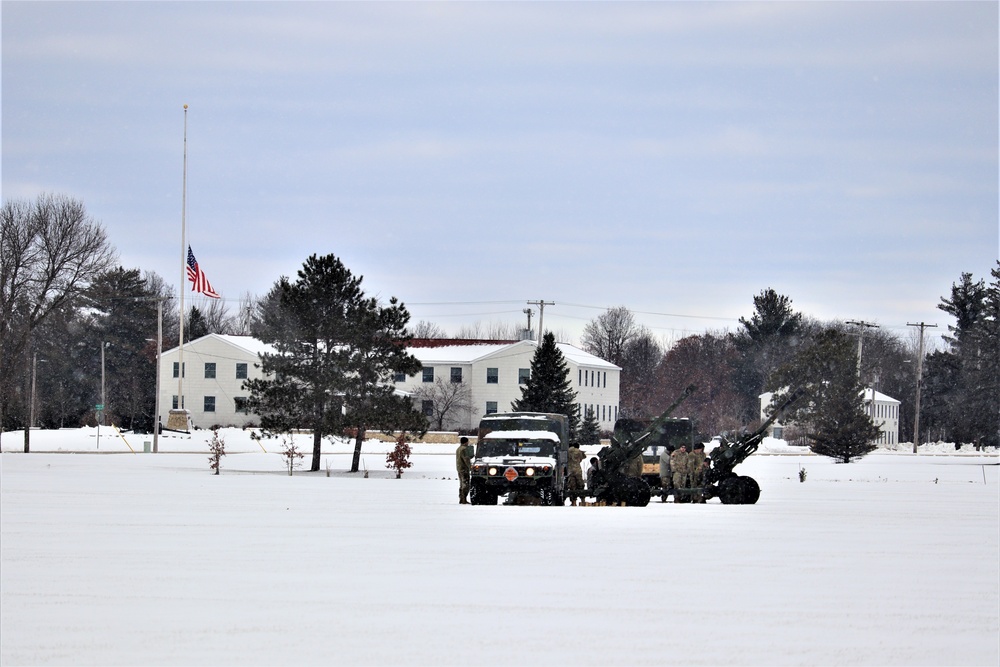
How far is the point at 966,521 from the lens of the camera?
2444 centimetres

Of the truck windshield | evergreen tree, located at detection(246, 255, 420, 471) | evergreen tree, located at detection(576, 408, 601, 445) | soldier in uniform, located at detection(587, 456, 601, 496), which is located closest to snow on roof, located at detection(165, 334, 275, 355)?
evergreen tree, located at detection(576, 408, 601, 445)

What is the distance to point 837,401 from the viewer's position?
194ft

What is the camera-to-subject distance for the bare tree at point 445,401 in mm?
86250

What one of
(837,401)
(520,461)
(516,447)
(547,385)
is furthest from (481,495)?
(547,385)

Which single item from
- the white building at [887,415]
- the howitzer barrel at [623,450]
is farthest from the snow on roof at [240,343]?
the howitzer barrel at [623,450]

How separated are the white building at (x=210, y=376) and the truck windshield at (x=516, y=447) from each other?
60007 mm

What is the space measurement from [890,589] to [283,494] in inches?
742

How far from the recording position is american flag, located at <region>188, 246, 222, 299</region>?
66938mm

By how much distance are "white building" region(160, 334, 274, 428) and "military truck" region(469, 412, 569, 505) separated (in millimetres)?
59551

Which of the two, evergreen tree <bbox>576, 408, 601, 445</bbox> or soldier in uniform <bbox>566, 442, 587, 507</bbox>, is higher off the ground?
soldier in uniform <bbox>566, 442, 587, 507</bbox>

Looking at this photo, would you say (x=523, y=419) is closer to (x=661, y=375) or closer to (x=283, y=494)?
(x=283, y=494)

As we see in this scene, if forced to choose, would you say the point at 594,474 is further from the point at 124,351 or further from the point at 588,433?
the point at 124,351

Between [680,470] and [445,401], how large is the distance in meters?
56.5

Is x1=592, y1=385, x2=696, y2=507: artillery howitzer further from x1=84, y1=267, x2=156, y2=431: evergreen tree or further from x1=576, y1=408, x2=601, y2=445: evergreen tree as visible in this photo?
x1=84, y1=267, x2=156, y2=431: evergreen tree
